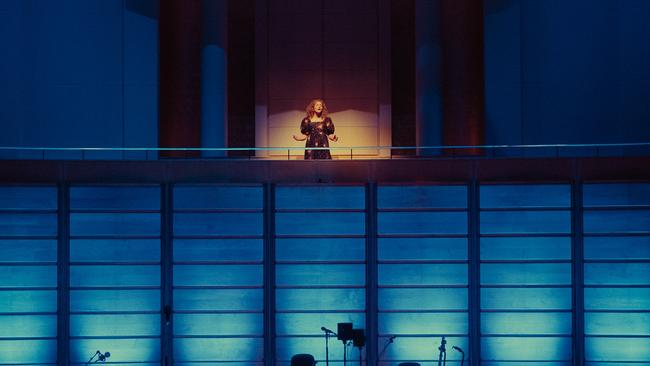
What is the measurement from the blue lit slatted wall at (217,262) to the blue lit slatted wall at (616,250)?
6.62 m

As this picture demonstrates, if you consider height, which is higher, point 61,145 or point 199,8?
point 199,8

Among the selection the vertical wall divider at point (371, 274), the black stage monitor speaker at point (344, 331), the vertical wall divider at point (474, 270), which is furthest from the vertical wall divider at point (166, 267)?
the vertical wall divider at point (474, 270)

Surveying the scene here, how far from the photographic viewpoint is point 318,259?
43.1 feet

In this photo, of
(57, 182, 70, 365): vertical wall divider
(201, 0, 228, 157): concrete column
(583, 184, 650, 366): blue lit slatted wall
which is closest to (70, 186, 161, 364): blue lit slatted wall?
(57, 182, 70, 365): vertical wall divider

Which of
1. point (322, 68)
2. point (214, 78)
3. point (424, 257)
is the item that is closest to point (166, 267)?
point (424, 257)

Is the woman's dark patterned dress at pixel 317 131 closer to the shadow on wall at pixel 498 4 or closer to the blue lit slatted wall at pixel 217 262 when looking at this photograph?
the blue lit slatted wall at pixel 217 262

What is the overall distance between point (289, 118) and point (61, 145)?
6.00 m

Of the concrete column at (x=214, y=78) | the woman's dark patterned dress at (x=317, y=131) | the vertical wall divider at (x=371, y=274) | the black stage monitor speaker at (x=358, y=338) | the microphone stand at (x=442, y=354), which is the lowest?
the microphone stand at (x=442, y=354)

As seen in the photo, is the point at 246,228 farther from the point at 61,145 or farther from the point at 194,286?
the point at 61,145

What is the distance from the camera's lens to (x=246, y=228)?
43.0 feet

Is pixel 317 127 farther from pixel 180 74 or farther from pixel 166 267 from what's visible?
pixel 166 267

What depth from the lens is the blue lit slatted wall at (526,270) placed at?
12.9 m

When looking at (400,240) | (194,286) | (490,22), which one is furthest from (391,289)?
(490,22)

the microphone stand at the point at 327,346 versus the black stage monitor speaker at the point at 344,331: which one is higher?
the black stage monitor speaker at the point at 344,331
